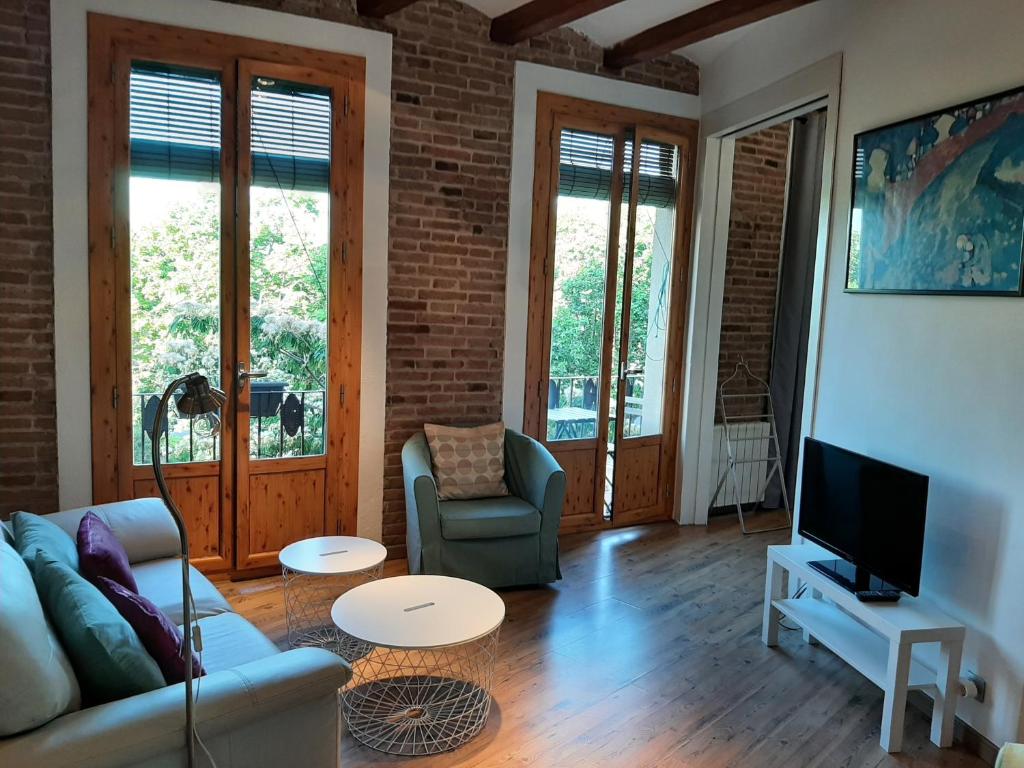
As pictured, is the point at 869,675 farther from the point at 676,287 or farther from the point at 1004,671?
the point at 676,287

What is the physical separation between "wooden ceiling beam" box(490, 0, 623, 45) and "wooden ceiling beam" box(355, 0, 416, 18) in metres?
0.62

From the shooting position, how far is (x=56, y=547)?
246cm

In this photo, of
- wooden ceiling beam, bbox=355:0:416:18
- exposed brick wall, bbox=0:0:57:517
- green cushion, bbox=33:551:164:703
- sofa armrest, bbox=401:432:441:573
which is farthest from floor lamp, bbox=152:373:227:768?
wooden ceiling beam, bbox=355:0:416:18

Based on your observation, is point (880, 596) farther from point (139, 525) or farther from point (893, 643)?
point (139, 525)

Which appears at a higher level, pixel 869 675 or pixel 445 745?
pixel 869 675

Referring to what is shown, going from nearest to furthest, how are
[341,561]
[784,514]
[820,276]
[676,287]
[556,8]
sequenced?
[341,561], [820,276], [556,8], [676,287], [784,514]

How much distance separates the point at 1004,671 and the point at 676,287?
10.1ft

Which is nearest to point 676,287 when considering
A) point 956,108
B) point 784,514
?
point 784,514

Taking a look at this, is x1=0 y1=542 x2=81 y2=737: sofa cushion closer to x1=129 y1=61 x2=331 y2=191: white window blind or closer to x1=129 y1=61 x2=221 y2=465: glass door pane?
x1=129 y1=61 x2=221 y2=465: glass door pane

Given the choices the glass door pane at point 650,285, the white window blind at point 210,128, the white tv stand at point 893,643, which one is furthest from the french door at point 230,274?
the white tv stand at point 893,643

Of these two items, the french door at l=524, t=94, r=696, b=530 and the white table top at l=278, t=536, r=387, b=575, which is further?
the french door at l=524, t=94, r=696, b=530

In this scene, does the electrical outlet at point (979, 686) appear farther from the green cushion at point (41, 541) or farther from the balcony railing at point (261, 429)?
the balcony railing at point (261, 429)

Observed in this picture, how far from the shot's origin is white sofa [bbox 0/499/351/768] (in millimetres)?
1686

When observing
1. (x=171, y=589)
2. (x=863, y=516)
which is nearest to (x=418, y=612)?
(x=171, y=589)
